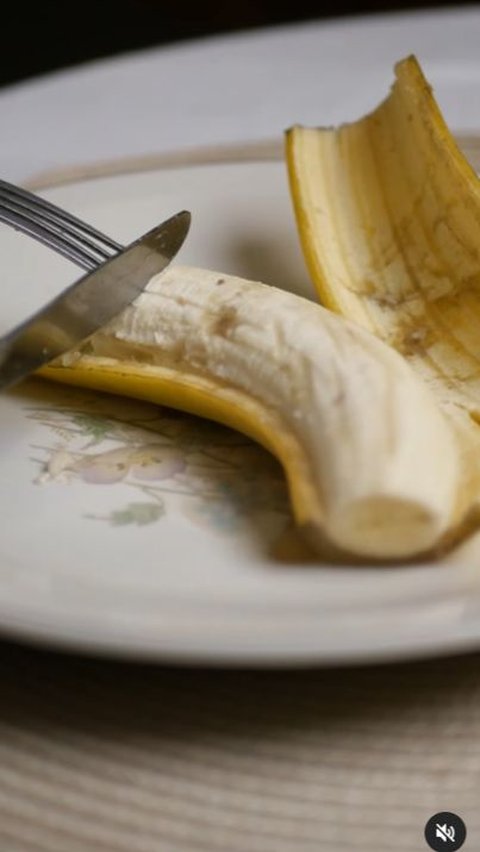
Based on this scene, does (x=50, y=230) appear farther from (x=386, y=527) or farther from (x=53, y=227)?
(x=386, y=527)

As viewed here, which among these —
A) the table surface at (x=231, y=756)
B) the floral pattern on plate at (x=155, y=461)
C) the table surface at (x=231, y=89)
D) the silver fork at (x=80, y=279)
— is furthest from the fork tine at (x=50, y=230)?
the table surface at (x=231, y=89)

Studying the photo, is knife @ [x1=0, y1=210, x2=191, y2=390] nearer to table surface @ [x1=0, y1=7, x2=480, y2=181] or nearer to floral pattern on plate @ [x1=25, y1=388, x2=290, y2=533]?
floral pattern on plate @ [x1=25, y1=388, x2=290, y2=533]

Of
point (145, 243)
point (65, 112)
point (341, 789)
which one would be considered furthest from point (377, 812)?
point (65, 112)

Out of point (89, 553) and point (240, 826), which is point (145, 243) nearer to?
point (89, 553)

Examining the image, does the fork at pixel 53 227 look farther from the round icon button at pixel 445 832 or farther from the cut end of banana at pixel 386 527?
the round icon button at pixel 445 832

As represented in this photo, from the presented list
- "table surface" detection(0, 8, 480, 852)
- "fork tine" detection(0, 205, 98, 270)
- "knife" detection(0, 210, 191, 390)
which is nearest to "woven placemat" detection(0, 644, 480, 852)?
"table surface" detection(0, 8, 480, 852)

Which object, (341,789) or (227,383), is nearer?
(341,789)
